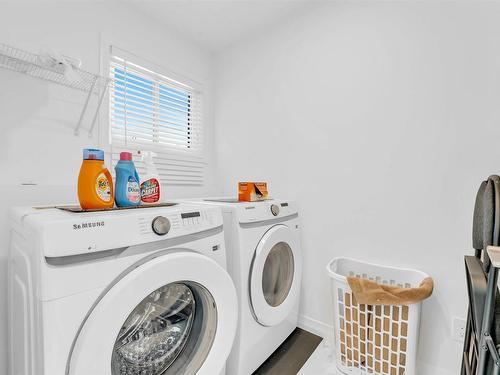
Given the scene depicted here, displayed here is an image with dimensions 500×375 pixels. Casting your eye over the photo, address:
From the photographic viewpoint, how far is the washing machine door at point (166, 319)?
731mm

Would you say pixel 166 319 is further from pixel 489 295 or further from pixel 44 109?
pixel 44 109

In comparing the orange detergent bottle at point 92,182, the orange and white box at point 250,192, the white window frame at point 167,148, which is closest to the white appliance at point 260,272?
the orange and white box at point 250,192

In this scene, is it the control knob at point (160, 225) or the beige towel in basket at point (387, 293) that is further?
the beige towel in basket at point (387, 293)

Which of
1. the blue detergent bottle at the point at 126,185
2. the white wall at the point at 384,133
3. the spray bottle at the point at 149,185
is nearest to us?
the blue detergent bottle at the point at 126,185

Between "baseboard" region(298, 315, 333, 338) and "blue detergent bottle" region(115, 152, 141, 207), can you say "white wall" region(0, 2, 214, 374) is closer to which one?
"blue detergent bottle" region(115, 152, 141, 207)

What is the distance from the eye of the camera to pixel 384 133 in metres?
1.58

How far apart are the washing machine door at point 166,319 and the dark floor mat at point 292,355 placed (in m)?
0.64

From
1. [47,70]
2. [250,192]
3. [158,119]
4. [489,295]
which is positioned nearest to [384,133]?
[250,192]

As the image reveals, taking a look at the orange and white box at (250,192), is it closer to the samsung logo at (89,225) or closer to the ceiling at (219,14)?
the samsung logo at (89,225)

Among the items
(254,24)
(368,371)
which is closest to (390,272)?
(368,371)

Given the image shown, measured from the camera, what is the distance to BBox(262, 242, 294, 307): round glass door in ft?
5.24

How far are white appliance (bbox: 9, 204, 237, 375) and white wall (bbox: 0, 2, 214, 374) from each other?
50cm

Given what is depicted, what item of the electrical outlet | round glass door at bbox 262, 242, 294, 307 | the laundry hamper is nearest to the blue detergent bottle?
round glass door at bbox 262, 242, 294, 307

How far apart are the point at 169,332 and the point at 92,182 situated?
69 centimetres
